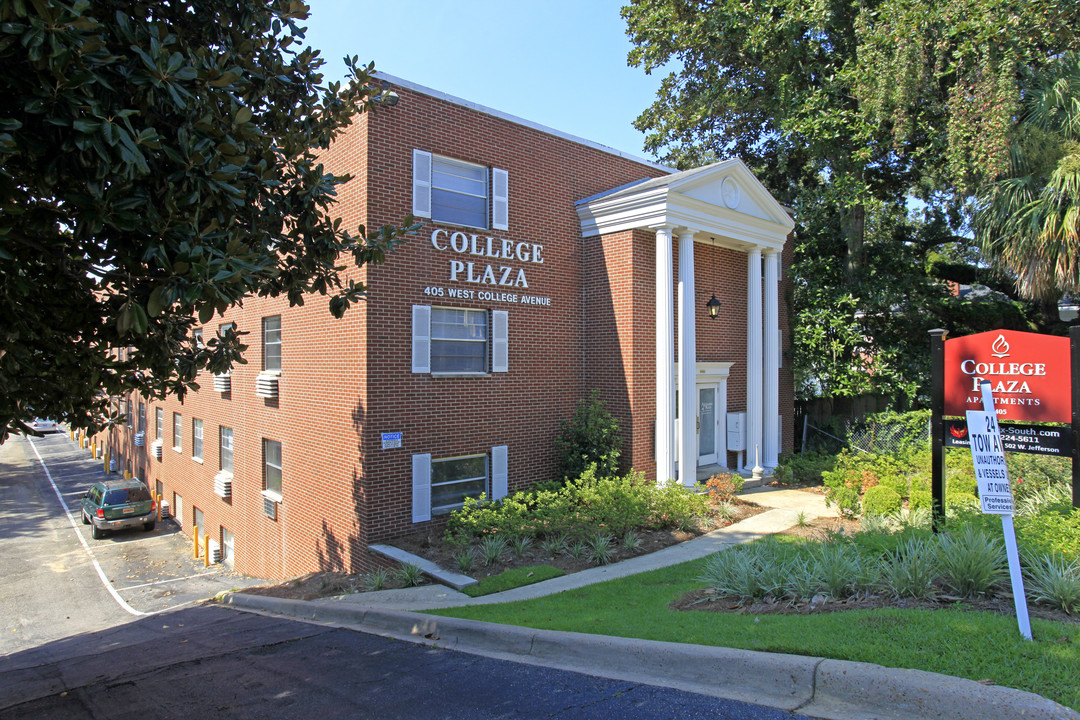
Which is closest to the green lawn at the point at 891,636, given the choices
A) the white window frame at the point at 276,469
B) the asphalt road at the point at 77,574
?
the white window frame at the point at 276,469

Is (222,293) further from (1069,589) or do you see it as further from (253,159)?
(1069,589)

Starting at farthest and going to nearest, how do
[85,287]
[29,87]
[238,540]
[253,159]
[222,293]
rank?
1. [238,540]
2. [253,159]
3. [85,287]
4. [222,293]
5. [29,87]

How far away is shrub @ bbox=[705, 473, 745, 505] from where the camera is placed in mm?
12500

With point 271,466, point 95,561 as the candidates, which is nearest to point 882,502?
point 271,466

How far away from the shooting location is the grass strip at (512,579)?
830cm

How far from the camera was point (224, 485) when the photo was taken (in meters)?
17.0

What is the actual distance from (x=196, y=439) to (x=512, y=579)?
15977mm

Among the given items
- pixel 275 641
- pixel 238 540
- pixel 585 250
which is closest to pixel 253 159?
pixel 275 641

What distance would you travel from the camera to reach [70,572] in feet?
58.1

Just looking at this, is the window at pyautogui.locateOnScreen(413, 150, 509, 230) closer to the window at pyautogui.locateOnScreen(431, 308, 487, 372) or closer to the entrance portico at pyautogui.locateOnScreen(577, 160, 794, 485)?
the window at pyautogui.locateOnScreen(431, 308, 487, 372)

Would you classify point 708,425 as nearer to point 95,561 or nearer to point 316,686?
→ point 316,686

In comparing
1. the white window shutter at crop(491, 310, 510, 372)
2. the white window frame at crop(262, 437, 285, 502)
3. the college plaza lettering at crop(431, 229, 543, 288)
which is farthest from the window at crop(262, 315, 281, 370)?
the white window shutter at crop(491, 310, 510, 372)

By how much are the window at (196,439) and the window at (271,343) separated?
667 centimetres

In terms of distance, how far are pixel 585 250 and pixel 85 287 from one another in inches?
411
